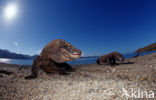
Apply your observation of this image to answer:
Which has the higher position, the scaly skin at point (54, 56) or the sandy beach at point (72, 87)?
the scaly skin at point (54, 56)

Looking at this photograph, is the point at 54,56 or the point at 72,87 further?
the point at 54,56

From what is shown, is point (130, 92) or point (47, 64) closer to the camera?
point (130, 92)

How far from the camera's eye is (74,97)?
2.42m

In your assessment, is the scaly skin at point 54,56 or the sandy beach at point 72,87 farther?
the scaly skin at point 54,56

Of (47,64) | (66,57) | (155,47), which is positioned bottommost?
(47,64)

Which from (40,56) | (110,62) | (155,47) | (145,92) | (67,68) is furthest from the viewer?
(155,47)

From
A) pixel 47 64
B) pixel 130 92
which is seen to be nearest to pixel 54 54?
pixel 47 64

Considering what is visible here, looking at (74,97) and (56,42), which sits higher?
(56,42)

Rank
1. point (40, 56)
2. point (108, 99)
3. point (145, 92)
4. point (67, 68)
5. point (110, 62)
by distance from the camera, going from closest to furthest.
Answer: point (108, 99)
point (145, 92)
point (40, 56)
point (67, 68)
point (110, 62)

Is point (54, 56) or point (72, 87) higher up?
point (54, 56)

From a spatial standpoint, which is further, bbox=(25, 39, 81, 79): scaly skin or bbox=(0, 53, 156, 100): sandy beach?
bbox=(25, 39, 81, 79): scaly skin

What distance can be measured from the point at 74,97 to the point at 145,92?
1868mm

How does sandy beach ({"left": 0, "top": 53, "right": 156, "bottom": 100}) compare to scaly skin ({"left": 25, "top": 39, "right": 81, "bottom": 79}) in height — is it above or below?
below

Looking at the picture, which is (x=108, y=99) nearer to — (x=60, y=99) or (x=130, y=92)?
(x=130, y=92)
